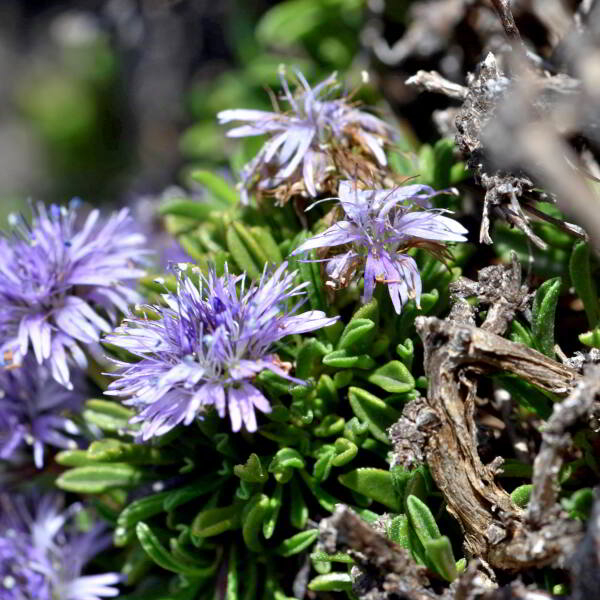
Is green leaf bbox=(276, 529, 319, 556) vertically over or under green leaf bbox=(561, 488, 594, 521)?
under

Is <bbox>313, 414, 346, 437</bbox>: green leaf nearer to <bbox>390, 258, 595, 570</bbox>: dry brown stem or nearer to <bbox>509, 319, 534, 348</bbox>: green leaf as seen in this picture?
<bbox>390, 258, 595, 570</bbox>: dry brown stem

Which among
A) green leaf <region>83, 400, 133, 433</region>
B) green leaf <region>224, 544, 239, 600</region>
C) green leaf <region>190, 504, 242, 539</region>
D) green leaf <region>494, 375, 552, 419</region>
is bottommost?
green leaf <region>224, 544, 239, 600</region>

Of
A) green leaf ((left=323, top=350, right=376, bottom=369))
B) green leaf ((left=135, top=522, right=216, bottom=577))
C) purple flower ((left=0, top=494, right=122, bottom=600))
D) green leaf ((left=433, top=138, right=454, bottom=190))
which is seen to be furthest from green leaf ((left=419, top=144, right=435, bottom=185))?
purple flower ((left=0, top=494, right=122, bottom=600))

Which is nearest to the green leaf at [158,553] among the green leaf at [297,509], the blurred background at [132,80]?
the green leaf at [297,509]

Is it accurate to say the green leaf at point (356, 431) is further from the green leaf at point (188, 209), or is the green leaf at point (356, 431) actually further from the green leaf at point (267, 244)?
the green leaf at point (188, 209)

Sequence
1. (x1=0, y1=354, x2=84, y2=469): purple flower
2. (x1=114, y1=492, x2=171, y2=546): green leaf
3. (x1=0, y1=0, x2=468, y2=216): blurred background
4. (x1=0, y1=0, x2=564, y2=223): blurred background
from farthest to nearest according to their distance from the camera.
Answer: (x1=0, y1=0, x2=468, y2=216): blurred background, (x1=0, y1=0, x2=564, y2=223): blurred background, (x1=0, y1=354, x2=84, y2=469): purple flower, (x1=114, y1=492, x2=171, y2=546): green leaf

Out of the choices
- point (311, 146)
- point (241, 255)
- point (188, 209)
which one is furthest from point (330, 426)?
point (188, 209)

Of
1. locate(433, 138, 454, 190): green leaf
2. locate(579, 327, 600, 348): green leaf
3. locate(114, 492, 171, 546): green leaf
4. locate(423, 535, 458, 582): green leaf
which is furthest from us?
locate(433, 138, 454, 190): green leaf

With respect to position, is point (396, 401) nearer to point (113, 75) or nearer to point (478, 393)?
point (478, 393)
